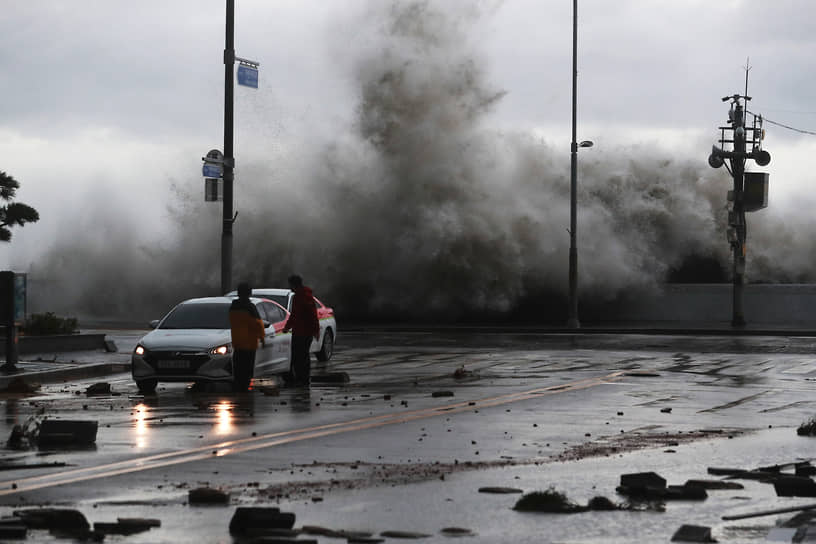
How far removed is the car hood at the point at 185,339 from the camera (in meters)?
18.3

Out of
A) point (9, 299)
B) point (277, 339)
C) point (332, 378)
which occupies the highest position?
point (9, 299)

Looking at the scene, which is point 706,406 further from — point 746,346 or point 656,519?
point 746,346

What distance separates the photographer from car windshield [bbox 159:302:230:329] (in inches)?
778

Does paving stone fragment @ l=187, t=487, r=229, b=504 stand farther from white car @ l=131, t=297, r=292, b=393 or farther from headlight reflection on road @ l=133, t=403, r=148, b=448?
white car @ l=131, t=297, r=292, b=393

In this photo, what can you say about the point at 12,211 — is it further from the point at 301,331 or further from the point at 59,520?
the point at 59,520

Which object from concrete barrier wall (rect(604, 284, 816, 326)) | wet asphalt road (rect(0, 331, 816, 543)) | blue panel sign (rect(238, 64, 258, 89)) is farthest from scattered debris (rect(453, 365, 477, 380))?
concrete barrier wall (rect(604, 284, 816, 326))

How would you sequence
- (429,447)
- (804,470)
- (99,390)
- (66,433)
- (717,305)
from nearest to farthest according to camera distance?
(804,470)
(429,447)
(66,433)
(99,390)
(717,305)

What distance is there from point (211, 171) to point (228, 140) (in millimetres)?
866

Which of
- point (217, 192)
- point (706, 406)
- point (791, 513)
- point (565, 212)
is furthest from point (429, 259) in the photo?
point (791, 513)

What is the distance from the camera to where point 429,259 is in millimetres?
47281

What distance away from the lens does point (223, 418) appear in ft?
45.5

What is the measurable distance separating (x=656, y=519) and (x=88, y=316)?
48.0 m

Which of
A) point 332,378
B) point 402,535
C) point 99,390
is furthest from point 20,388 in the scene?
point 402,535

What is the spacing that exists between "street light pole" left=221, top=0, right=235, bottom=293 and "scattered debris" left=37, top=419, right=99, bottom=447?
1501cm
